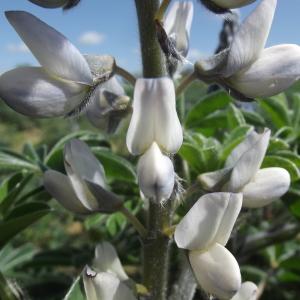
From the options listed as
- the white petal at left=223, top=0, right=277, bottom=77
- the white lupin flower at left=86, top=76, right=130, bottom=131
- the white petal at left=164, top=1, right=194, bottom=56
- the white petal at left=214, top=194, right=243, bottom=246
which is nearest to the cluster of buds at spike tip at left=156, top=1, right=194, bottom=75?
the white petal at left=164, top=1, right=194, bottom=56

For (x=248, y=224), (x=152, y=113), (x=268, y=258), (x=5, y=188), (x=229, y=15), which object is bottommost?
(x=268, y=258)

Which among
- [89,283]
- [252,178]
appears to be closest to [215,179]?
[252,178]

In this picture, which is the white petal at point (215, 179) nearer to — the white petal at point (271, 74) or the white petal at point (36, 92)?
the white petal at point (271, 74)

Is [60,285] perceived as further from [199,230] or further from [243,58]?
[243,58]

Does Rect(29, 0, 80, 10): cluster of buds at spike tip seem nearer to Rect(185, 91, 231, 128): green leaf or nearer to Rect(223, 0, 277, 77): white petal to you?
Rect(223, 0, 277, 77): white petal

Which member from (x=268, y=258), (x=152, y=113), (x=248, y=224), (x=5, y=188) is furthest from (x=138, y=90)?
(x=268, y=258)

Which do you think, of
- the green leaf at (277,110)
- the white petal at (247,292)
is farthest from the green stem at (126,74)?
the green leaf at (277,110)
